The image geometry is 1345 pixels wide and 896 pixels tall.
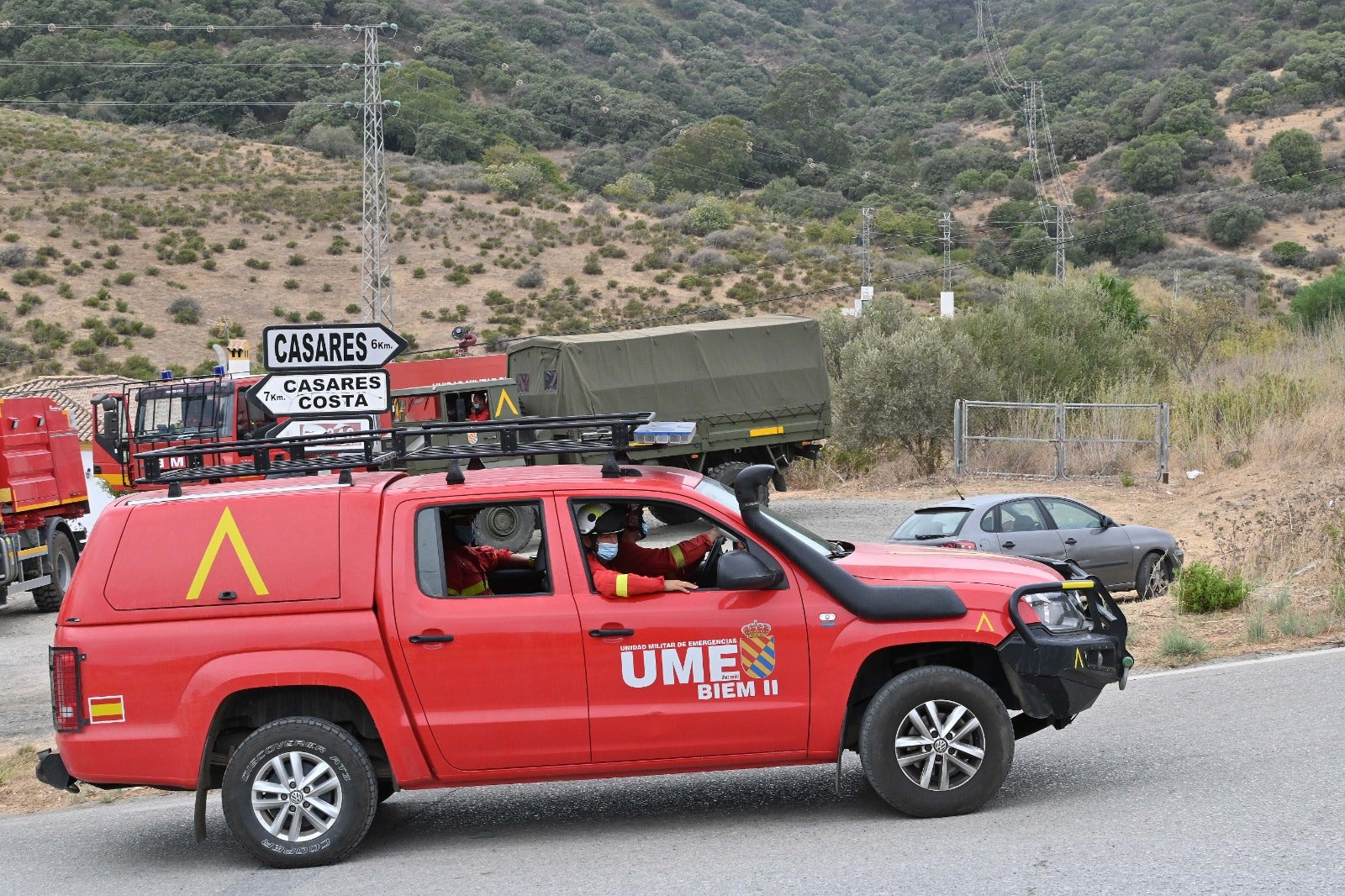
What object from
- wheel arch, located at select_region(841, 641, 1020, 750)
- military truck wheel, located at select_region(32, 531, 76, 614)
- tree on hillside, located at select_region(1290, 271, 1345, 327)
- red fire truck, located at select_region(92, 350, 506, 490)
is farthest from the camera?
tree on hillside, located at select_region(1290, 271, 1345, 327)

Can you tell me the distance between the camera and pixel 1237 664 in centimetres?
1005

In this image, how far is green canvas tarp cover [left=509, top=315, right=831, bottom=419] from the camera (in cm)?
2333

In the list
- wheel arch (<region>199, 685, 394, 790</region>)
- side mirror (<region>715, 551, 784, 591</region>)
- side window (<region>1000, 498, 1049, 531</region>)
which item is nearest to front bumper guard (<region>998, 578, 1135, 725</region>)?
side mirror (<region>715, 551, 784, 591</region>)

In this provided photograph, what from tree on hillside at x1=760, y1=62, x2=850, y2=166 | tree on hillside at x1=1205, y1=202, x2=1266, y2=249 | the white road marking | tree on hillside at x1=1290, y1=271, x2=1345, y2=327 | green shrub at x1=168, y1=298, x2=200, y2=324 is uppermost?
tree on hillside at x1=760, y1=62, x2=850, y2=166

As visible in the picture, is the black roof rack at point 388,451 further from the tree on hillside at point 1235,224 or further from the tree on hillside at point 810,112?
the tree on hillside at point 810,112

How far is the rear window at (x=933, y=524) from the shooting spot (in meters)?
14.9

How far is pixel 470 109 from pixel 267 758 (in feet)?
278

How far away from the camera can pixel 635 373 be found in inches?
934

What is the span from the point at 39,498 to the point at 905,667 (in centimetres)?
1491

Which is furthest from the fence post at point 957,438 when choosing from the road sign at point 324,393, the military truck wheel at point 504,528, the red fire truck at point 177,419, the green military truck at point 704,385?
the road sign at point 324,393

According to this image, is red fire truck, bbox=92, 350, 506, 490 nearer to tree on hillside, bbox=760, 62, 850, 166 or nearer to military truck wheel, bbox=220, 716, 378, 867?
military truck wheel, bbox=220, 716, 378, 867

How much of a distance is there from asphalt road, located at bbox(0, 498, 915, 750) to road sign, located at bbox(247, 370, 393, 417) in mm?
2265

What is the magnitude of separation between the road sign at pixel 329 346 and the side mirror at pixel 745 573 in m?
4.08

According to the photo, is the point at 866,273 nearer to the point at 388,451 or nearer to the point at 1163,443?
the point at 1163,443
